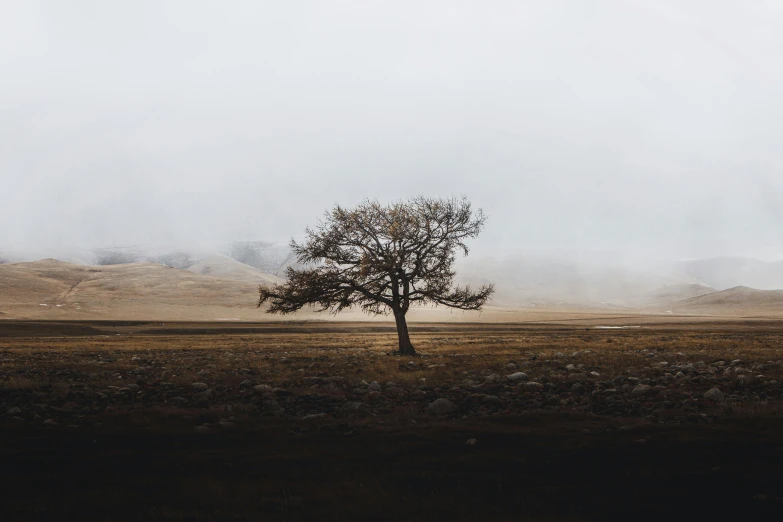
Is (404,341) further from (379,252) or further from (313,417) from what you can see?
(313,417)

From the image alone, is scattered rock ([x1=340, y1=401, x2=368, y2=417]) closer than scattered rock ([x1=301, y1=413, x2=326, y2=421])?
No

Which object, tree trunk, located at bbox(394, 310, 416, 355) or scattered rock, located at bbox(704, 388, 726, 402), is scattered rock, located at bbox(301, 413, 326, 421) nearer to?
scattered rock, located at bbox(704, 388, 726, 402)

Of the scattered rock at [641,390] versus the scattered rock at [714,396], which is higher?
the scattered rock at [714,396]

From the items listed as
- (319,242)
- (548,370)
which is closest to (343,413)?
(548,370)

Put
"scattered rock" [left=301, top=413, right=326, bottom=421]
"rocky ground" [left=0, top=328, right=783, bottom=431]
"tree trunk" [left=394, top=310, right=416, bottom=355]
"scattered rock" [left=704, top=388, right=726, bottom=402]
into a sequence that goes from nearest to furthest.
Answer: "scattered rock" [left=301, top=413, right=326, bottom=421]
"rocky ground" [left=0, top=328, right=783, bottom=431]
"scattered rock" [left=704, top=388, right=726, bottom=402]
"tree trunk" [left=394, top=310, right=416, bottom=355]

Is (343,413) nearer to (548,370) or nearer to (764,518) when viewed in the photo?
(764,518)

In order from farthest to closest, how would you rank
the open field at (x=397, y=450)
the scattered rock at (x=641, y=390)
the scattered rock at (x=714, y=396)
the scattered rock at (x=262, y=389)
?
1. the scattered rock at (x=262, y=389)
2. the scattered rock at (x=641, y=390)
3. the scattered rock at (x=714, y=396)
4. the open field at (x=397, y=450)

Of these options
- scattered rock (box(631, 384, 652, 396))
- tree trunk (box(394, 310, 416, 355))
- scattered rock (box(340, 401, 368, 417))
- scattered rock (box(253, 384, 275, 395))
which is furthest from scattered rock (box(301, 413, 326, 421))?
tree trunk (box(394, 310, 416, 355))

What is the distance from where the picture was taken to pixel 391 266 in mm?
31500

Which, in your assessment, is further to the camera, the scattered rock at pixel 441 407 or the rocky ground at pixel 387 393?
the scattered rock at pixel 441 407

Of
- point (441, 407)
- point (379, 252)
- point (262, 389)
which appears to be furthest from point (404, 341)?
point (441, 407)

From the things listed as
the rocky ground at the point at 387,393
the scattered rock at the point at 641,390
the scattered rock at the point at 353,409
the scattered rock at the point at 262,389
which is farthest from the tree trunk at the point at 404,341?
the scattered rock at the point at 353,409

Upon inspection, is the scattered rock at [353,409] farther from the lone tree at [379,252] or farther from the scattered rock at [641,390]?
the lone tree at [379,252]

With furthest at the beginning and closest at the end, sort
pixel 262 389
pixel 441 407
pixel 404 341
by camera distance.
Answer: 1. pixel 404 341
2. pixel 262 389
3. pixel 441 407
